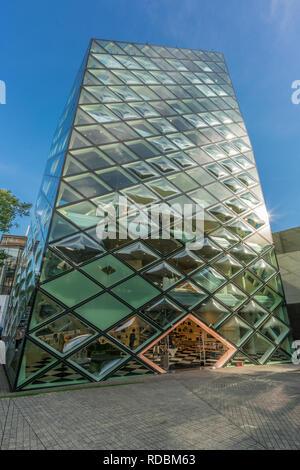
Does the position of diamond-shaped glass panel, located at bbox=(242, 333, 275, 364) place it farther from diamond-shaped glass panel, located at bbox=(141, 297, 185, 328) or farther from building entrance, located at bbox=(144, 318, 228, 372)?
diamond-shaped glass panel, located at bbox=(141, 297, 185, 328)

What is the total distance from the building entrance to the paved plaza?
1.94m

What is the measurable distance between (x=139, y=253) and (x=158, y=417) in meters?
5.99

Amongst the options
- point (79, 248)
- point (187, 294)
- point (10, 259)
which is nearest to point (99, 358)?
point (79, 248)

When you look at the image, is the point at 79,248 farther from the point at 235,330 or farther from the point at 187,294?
the point at 235,330

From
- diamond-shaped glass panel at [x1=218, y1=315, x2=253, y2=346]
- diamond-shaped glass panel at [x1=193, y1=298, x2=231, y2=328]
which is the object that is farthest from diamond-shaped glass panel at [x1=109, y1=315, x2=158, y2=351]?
diamond-shaped glass panel at [x1=218, y1=315, x2=253, y2=346]

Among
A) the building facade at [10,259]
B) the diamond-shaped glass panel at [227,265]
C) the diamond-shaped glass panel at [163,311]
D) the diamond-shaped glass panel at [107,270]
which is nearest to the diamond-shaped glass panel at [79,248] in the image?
the diamond-shaped glass panel at [107,270]

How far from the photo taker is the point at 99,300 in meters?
8.30

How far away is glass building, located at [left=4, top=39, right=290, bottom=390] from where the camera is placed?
7773 mm

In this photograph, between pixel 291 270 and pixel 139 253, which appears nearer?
pixel 139 253

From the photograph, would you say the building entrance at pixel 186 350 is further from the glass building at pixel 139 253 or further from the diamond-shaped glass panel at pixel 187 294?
the diamond-shaped glass panel at pixel 187 294

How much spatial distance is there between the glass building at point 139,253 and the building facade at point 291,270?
1.00m

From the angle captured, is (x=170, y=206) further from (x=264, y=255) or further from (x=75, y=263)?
(x=264, y=255)

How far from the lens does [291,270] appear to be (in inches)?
577
